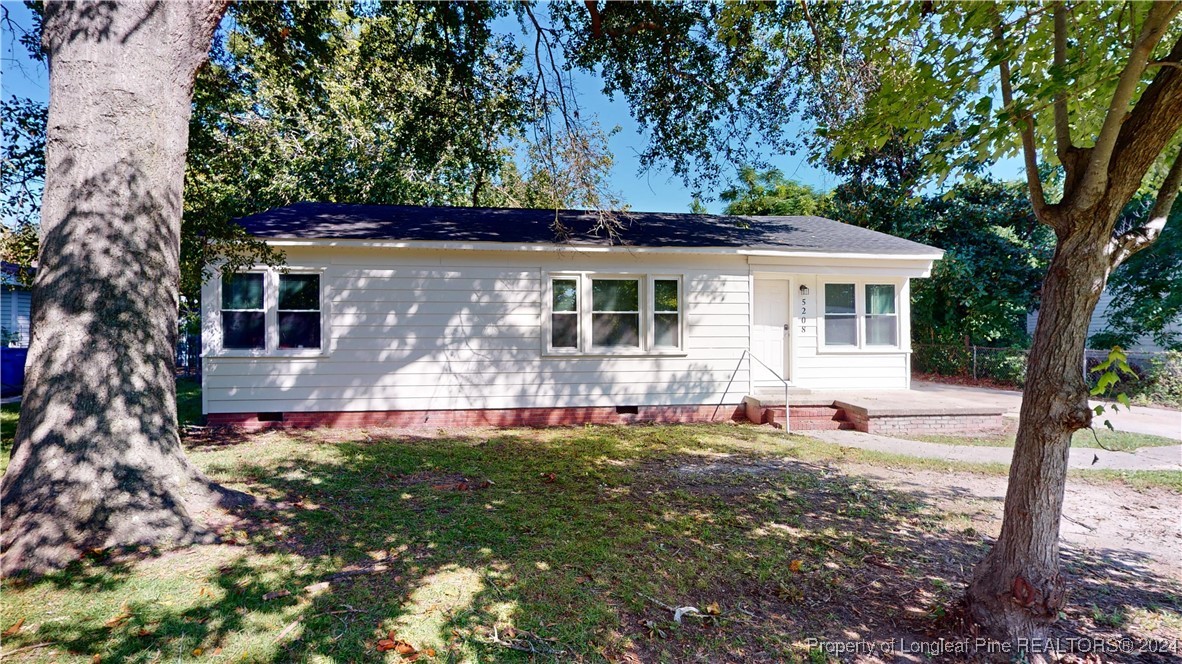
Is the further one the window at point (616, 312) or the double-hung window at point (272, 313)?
the window at point (616, 312)

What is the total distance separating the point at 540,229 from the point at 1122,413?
40.0 ft

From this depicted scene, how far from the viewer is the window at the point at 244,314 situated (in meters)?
7.97

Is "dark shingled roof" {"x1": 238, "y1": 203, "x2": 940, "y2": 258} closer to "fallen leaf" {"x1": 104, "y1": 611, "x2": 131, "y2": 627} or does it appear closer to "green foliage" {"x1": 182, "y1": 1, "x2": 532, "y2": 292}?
"green foliage" {"x1": 182, "y1": 1, "x2": 532, "y2": 292}

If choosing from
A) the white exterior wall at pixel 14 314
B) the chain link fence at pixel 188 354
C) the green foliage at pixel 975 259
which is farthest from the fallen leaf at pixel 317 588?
the white exterior wall at pixel 14 314

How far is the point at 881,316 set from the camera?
10.2 meters

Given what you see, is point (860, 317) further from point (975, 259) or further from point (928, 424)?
point (975, 259)

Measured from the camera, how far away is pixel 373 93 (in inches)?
409

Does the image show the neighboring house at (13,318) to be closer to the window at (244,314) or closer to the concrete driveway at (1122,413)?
the window at (244,314)

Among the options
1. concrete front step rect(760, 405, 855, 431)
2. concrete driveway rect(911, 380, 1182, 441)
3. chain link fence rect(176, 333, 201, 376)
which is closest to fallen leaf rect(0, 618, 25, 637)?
concrete front step rect(760, 405, 855, 431)

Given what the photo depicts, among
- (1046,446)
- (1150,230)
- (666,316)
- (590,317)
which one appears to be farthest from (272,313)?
(1150,230)

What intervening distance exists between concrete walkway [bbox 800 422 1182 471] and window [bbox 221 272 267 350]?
9.10 meters

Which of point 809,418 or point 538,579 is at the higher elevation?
point 809,418

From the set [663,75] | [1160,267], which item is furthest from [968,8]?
[1160,267]

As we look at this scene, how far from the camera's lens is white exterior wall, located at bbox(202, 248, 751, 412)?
8.10 metres
